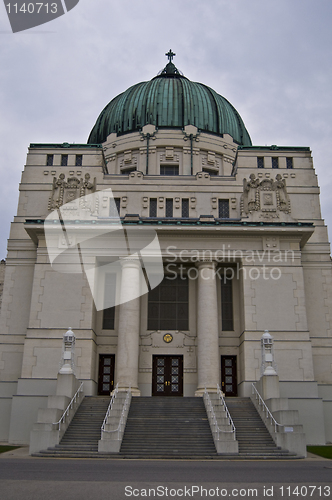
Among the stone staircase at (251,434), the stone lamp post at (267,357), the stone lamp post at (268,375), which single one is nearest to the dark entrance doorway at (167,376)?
the stone staircase at (251,434)

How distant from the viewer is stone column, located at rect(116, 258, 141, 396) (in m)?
30.3

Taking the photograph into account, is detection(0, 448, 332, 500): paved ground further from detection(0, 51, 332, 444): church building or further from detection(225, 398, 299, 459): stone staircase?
detection(0, 51, 332, 444): church building

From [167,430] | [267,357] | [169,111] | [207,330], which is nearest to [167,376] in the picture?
[207,330]

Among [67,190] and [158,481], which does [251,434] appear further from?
[67,190]

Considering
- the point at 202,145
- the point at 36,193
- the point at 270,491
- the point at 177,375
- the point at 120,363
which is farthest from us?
the point at 202,145

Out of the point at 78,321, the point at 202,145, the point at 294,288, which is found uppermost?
the point at 202,145

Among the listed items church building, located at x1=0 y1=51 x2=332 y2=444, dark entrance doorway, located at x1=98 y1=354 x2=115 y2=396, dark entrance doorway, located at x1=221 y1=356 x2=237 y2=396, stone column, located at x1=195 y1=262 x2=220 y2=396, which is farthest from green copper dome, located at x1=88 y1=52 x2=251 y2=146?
dark entrance doorway, located at x1=221 y1=356 x2=237 y2=396

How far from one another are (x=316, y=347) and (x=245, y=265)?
22.8 feet

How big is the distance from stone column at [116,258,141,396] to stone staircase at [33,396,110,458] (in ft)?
8.44

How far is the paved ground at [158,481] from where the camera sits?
35.9ft

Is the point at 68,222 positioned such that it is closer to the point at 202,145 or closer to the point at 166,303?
the point at 166,303

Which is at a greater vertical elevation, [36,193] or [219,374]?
[36,193]

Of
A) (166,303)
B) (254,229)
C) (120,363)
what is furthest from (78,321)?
(254,229)

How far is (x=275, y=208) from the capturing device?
3394 centimetres
